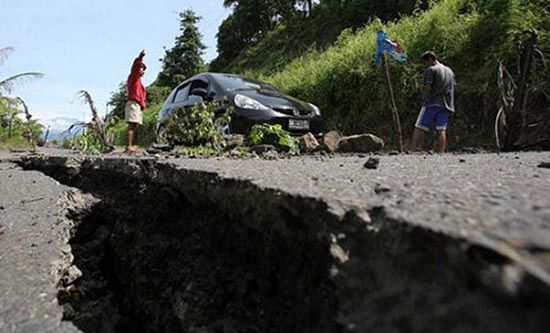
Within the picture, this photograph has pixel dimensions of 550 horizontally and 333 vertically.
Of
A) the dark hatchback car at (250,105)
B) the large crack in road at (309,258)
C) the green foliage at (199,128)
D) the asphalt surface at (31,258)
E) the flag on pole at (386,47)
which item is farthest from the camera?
the flag on pole at (386,47)

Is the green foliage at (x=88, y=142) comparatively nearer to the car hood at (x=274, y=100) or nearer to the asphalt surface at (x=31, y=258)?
the car hood at (x=274, y=100)

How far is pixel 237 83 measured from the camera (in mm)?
6117

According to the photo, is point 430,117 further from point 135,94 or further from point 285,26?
point 285,26

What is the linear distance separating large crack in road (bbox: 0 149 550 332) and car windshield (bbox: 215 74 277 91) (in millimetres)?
3812

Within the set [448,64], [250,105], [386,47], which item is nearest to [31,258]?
[250,105]

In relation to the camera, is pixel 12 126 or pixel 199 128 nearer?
pixel 199 128

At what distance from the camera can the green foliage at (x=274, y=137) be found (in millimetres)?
4703

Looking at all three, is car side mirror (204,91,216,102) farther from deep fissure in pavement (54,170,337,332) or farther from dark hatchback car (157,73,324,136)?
deep fissure in pavement (54,170,337,332)

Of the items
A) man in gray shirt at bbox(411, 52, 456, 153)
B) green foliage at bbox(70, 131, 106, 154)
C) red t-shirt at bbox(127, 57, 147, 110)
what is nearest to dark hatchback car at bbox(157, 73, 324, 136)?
red t-shirt at bbox(127, 57, 147, 110)

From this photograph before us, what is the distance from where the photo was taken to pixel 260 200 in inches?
47.6

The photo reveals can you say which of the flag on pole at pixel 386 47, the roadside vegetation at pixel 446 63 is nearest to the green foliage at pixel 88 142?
the roadside vegetation at pixel 446 63

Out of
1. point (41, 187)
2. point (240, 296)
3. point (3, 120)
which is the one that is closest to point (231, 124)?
point (41, 187)

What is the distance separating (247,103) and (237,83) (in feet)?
2.46

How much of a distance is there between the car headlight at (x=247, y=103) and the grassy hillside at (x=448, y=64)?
9.41 feet
